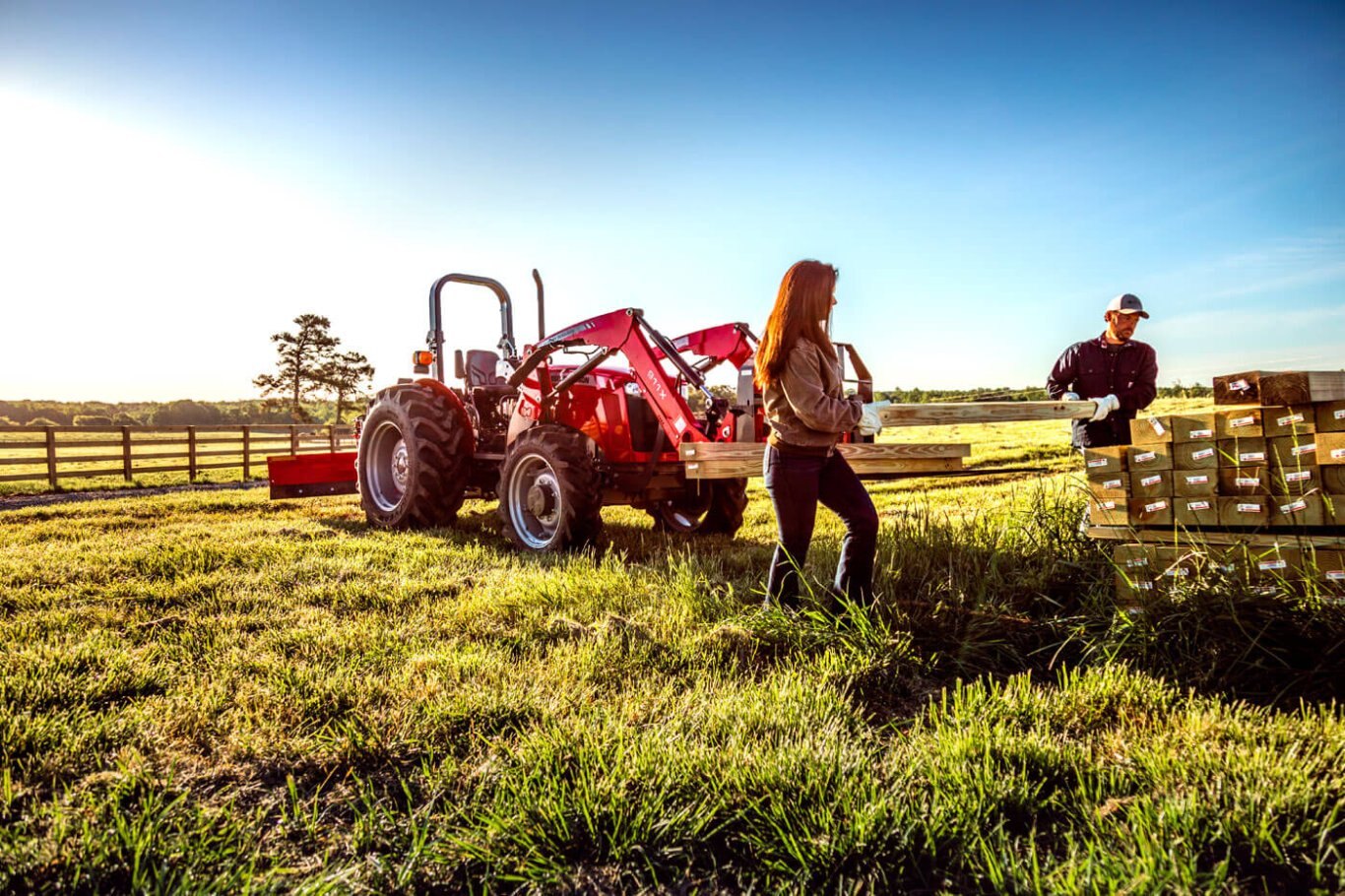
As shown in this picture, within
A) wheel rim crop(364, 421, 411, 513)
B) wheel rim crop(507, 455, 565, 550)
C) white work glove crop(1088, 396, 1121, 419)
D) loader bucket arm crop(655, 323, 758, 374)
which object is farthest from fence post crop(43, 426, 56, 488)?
white work glove crop(1088, 396, 1121, 419)

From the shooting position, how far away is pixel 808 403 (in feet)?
11.3

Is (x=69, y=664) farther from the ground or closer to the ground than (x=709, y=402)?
closer to the ground

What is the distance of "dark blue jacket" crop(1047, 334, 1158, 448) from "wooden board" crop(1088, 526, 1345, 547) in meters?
1.53

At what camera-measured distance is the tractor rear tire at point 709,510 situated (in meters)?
7.14

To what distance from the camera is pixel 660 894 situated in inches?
75.1

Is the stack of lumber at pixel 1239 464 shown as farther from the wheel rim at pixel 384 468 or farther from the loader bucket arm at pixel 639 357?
the wheel rim at pixel 384 468

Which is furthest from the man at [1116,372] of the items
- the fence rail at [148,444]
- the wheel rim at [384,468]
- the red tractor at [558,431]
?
the fence rail at [148,444]

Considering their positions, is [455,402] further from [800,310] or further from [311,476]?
[800,310]

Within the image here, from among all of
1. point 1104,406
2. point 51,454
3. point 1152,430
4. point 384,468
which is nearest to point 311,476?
point 384,468

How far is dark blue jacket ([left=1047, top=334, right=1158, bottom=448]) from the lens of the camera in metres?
5.21

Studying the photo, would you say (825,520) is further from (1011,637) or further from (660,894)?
(660,894)

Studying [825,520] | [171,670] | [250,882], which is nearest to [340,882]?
[250,882]

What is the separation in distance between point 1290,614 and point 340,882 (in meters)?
3.46

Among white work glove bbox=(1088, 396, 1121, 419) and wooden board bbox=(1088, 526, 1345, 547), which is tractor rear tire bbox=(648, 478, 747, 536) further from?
wooden board bbox=(1088, 526, 1345, 547)
